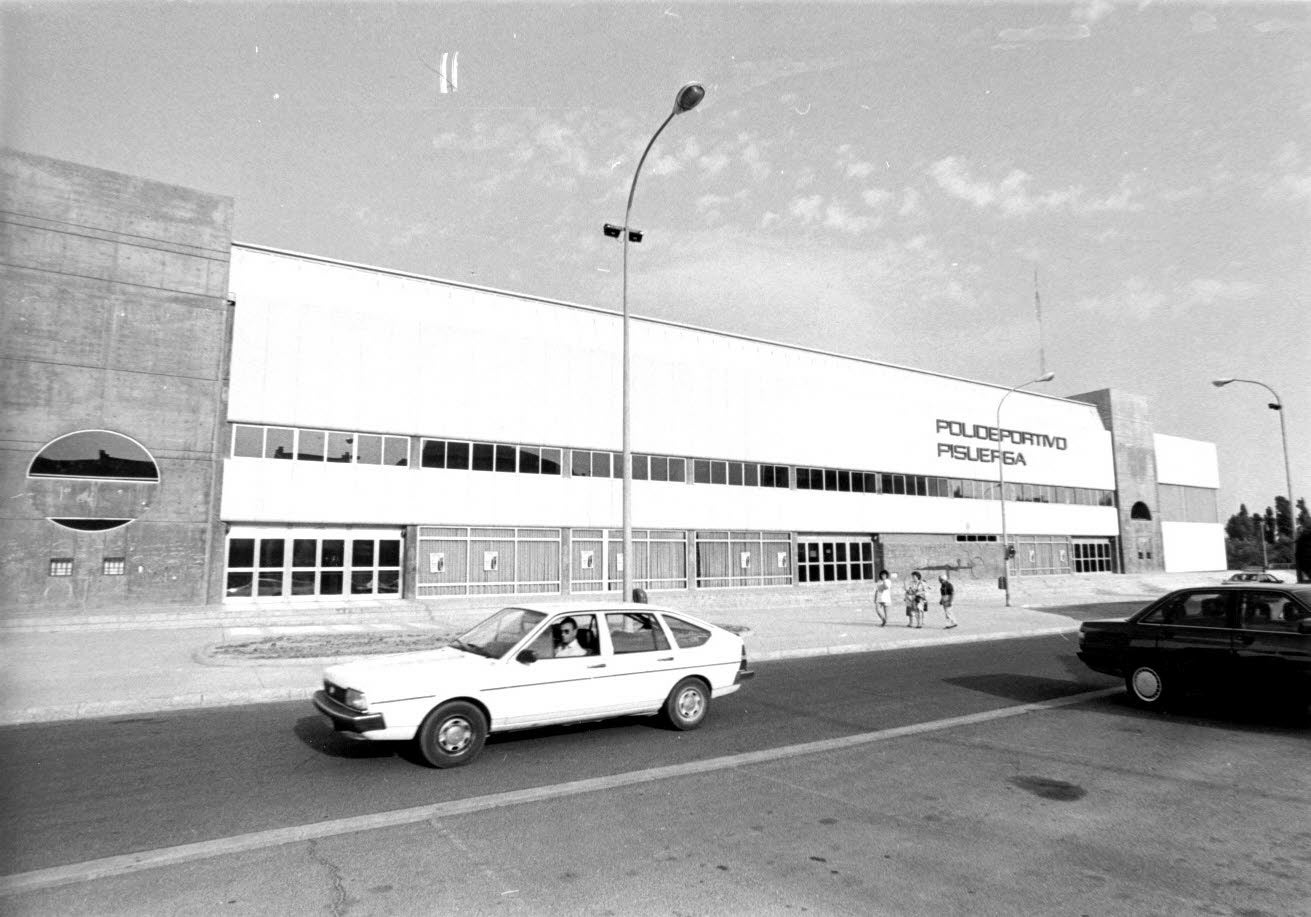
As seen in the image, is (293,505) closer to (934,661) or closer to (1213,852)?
(934,661)

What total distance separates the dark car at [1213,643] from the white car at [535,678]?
17.0ft

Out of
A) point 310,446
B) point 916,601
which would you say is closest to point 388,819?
point 916,601

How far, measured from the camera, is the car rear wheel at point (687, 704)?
8.34 m

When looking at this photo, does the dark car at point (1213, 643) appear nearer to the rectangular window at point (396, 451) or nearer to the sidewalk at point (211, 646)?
the sidewalk at point (211, 646)

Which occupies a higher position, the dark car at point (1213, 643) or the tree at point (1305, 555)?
the tree at point (1305, 555)

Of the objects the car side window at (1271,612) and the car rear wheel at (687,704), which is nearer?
the car rear wheel at (687,704)

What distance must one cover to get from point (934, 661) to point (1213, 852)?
10031 mm

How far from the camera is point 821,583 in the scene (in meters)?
35.8

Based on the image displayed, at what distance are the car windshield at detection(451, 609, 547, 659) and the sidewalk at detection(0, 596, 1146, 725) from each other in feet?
12.9

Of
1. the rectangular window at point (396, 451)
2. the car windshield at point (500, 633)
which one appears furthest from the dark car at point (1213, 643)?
the rectangular window at point (396, 451)

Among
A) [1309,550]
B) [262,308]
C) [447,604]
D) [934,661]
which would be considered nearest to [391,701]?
[934,661]

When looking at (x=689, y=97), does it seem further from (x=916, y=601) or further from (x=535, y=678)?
(x=916, y=601)

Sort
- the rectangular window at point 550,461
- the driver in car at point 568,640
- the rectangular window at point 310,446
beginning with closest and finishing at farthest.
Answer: the driver in car at point 568,640 < the rectangular window at point 310,446 < the rectangular window at point 550,461

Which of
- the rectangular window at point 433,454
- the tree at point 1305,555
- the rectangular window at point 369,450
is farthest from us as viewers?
the rectangular window at point 433,454
